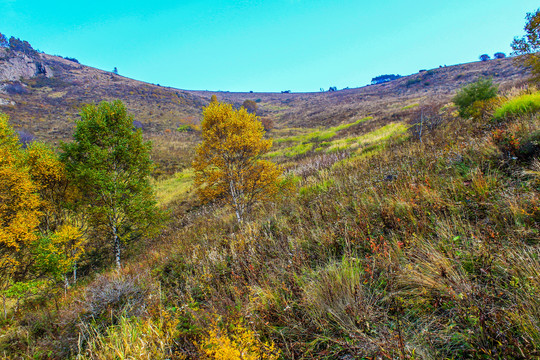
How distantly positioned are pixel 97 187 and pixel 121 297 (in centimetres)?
959

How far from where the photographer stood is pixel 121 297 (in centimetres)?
384

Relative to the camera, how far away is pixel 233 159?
996 centimetres

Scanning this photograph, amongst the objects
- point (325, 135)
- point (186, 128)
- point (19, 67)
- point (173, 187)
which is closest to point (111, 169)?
point (173, 187)

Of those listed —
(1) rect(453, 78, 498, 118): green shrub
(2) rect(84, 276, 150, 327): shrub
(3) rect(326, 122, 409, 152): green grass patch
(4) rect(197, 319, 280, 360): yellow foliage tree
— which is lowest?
(2) rect(84, 276, 150, 327): shrub

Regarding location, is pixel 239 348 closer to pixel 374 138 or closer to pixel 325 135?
pixel 374 138

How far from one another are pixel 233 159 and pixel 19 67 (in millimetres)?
107088

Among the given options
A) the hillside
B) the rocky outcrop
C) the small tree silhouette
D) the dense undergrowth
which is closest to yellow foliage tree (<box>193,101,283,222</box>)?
the dense undergrowth

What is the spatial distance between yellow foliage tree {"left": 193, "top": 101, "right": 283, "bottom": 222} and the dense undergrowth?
5.28m

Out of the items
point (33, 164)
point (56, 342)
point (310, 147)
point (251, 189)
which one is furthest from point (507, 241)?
point (310, 147)

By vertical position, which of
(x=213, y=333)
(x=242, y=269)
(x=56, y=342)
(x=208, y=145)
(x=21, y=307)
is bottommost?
(x=21, y=307)

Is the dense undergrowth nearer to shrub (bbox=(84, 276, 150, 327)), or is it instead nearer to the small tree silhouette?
shrub (bbox=(84, 276, 150, 327))

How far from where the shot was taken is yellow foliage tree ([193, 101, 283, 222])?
9445 mm

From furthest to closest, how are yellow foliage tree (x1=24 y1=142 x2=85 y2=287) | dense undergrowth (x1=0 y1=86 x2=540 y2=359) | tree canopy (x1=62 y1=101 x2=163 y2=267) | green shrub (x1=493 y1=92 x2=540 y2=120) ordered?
tree canopy (x1=62 y1=101 x2=163 y2=267)
yellow foliage tree (x1=24 y1=142 x2=85 y2=287)
green shrub (x1=493 y1=92 x2=540 y2=120)
dense undergrowth (x1=0 y1=86 x2=540 y2=359)

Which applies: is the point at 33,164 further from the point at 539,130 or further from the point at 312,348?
the point at 539,130
